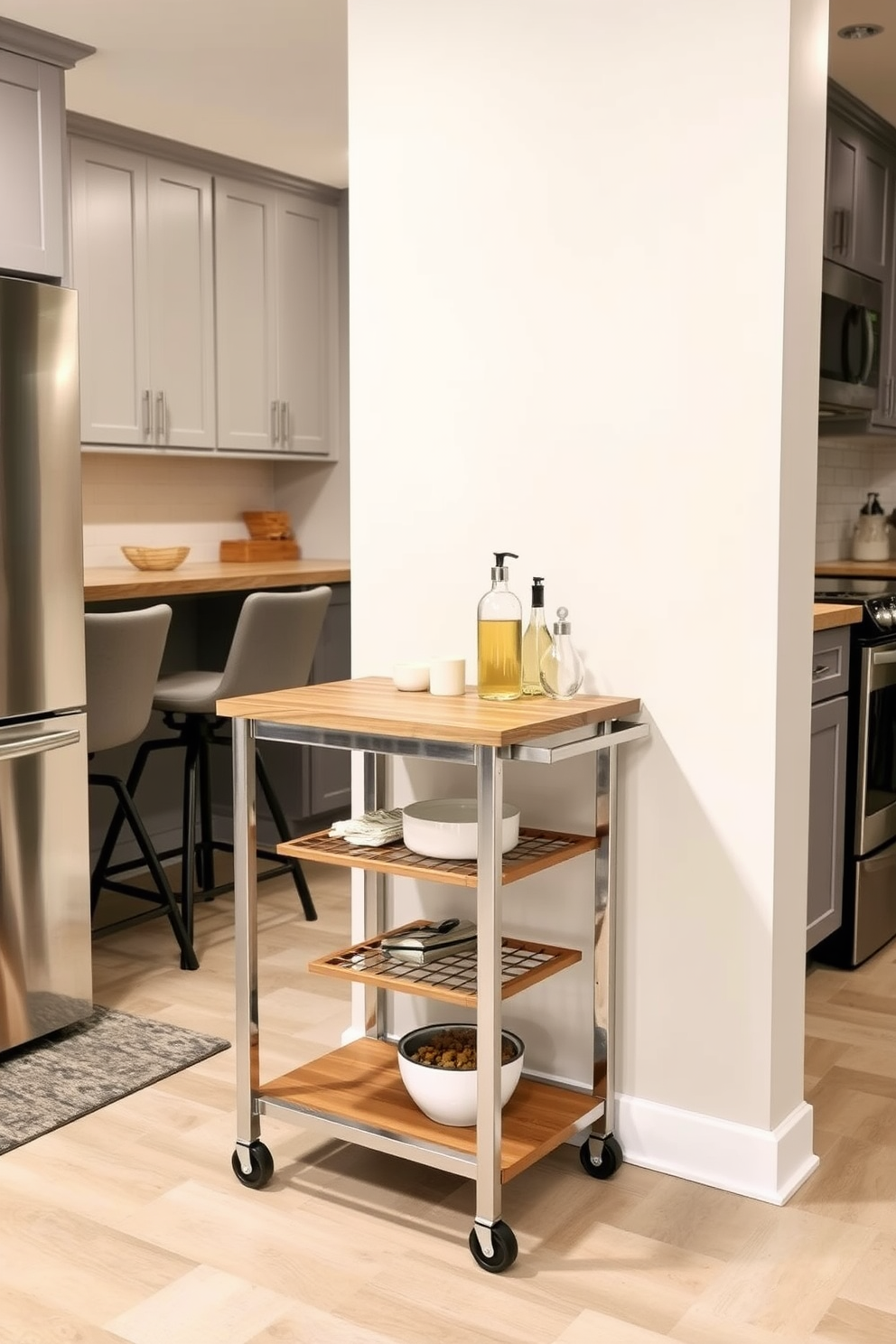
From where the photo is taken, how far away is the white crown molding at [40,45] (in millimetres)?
3230

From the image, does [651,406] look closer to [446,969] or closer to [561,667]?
[561,667]

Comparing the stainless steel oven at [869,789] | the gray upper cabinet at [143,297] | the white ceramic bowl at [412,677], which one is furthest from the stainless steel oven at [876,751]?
the gray upper cabinet at [143,297]

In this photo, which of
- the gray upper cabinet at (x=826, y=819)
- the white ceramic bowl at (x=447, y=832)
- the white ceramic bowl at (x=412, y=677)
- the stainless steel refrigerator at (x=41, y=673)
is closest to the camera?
the white ceramic bowl at (x=447, y=832)

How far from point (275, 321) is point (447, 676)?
3040mm

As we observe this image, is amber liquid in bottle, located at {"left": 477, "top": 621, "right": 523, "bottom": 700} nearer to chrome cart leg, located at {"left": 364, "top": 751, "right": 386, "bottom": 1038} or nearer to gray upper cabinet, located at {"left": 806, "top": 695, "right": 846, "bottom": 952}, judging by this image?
chrome cart leg, located at {"left": 364, "top": 751, "right": 386, "bottom": 1038}

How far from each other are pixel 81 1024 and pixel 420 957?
3.95 feet

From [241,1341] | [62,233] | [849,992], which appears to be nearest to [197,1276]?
[241,1341]

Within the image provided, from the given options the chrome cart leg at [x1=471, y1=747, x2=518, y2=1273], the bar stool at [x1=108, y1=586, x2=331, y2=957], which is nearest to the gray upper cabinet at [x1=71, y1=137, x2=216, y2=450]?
the bar stool at [x1=108, y1=586, x2=331, y2=957]

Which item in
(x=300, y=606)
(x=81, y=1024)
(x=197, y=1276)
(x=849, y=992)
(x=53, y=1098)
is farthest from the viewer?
(x=300, y=606)

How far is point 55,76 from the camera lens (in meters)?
3.39

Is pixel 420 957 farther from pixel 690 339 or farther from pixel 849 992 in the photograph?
pixel 849 992

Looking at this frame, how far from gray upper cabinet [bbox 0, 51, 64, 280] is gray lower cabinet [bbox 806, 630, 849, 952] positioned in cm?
213

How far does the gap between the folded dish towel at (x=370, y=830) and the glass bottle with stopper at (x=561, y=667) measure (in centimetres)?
36

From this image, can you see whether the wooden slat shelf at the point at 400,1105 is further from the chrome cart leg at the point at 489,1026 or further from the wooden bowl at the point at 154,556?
the wooden bowl at the point at 154,556
